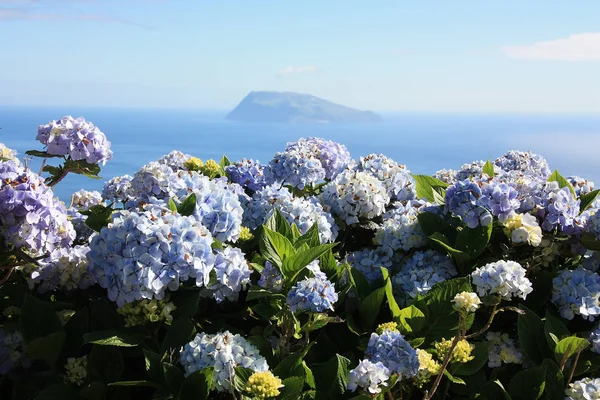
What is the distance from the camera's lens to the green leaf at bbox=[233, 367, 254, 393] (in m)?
2.09

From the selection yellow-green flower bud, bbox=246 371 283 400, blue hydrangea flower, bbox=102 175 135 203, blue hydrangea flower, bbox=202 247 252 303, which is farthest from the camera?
blue hydrangea flower, bbox=102 175 135 203

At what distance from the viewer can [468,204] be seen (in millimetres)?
2789

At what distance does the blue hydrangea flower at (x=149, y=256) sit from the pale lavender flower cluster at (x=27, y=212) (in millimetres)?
437

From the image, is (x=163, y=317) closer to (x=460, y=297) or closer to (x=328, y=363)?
(x=328, y=363)

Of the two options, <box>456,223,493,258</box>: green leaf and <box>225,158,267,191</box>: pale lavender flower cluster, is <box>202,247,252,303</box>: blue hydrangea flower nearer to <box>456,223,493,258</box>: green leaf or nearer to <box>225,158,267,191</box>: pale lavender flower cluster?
<box>456,223,493,258</box>: green leaf

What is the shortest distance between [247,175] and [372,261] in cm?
112

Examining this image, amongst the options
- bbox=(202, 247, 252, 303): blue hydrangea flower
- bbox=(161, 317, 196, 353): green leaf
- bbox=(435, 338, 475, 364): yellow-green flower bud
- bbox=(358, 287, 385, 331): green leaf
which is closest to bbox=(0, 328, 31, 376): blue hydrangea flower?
bbox=(161, 317, 196, 353): green leaf

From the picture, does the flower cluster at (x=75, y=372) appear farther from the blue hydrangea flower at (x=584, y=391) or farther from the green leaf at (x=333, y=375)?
the blue hydrangea flower at (x=584, y=391)

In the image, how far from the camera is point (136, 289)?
87.7 inches

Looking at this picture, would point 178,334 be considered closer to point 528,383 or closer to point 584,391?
point 528,383

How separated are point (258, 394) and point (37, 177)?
4.80ft

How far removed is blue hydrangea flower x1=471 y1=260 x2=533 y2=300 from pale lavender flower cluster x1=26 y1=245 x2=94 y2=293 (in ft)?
5.21

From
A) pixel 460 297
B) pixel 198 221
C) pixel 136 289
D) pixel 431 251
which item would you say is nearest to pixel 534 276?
pixel 431 251

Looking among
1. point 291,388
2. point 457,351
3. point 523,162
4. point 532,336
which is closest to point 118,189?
point 291,388
